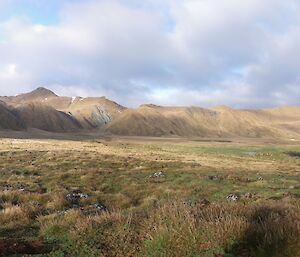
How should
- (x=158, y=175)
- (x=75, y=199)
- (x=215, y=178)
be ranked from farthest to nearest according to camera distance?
(x=158, y=175)
(x=215, y=178)
(x=75, y=199)

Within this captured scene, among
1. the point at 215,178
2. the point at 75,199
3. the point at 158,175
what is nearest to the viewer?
the point at 75,199

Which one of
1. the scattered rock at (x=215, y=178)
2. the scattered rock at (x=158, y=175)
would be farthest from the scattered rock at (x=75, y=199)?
the scattered rock at (x=215, y=178)

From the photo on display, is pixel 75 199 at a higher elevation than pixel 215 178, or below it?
below

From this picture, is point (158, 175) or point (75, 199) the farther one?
point (158, 175)

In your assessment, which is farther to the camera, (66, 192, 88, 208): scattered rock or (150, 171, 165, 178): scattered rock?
(150, 171, 165, 178): scattered rock

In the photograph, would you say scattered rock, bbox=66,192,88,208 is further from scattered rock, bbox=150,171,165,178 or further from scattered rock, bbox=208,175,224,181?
scattered rock, bbox=208,175,224,181

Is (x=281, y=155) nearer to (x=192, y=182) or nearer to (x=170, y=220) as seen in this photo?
(x=192, y=182)

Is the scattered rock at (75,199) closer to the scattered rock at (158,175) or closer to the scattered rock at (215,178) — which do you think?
the scattered rock at (158,175)

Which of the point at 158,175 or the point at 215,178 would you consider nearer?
the point at 215,178

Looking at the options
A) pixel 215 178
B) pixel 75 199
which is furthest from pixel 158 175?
pixel 75 199

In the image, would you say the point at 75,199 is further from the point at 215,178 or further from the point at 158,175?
the point at 215,178

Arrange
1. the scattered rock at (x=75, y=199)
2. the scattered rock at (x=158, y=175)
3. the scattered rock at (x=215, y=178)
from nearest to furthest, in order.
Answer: the scattered rock at (x=75, y=199)
the scattered rock at (x=215, y=178)
the scattered rock at (x=158, y=175)

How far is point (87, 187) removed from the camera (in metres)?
28.0

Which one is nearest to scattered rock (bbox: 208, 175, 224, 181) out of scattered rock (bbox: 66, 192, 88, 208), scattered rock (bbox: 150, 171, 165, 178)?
scattered rock (bbox: 150, 171, 165, 178)
